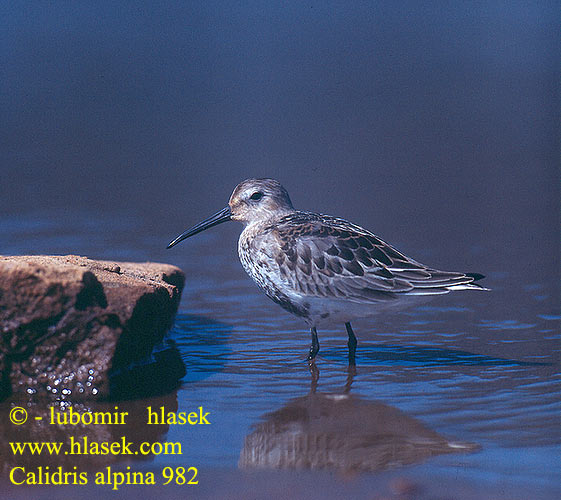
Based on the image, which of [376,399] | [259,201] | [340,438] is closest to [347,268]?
[376,399]

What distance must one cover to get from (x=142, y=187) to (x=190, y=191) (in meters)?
0.90

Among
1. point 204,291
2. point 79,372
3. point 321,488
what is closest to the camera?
point 321,488

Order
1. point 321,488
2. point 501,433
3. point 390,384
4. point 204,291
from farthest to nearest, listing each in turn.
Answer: point 204,291 < point 390,384 < point 501,433 < point 321,488

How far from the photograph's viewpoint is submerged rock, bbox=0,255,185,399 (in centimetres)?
628

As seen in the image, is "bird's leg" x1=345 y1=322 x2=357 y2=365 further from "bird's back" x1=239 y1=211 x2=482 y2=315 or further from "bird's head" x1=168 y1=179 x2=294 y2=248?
"bird's head" x1=168 y1=179 x2=294 y2=248

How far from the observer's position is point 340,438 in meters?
5.90

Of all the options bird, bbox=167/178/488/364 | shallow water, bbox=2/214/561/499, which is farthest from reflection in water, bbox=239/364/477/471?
bird, bbox=167/178/488/364

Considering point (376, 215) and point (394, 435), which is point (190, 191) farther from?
point (394, 435)

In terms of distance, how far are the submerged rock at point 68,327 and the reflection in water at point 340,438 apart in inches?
51.8

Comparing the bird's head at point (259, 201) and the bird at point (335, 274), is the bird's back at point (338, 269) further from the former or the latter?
the bird's head at point (259, 201)

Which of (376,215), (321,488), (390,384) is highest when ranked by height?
(376,215)

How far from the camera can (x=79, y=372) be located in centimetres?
657

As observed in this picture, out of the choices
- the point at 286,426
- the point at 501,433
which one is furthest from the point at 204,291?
the point at 501,433

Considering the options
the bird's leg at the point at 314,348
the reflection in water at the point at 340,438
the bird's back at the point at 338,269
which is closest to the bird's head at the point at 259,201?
the bird's back at the point at 338,269
